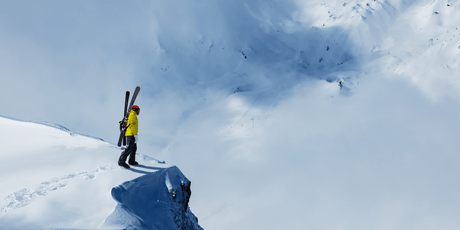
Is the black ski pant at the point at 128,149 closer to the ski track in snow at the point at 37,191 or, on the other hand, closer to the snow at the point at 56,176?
the snow at the point at 56,176

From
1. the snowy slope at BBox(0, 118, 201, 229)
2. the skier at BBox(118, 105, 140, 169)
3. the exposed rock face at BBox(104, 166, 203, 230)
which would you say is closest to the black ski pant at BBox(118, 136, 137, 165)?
the skier at BBox(118, 105, 140, 169)

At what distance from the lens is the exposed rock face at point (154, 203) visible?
378 cm

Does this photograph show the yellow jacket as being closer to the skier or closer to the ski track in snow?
the skier

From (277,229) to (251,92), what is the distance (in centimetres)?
854

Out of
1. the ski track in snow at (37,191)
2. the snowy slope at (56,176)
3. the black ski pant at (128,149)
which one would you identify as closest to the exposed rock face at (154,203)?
the snowy slope at (56,176)

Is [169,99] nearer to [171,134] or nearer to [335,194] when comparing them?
[171,134]

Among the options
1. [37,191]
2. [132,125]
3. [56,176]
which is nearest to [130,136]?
[132,125]

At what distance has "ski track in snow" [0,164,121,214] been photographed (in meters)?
3.68

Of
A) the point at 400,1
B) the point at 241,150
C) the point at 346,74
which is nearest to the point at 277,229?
the point at 241,150

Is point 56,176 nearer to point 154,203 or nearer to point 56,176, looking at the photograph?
point 56,176

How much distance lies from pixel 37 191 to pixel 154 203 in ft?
5.84

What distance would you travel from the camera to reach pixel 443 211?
1015cm

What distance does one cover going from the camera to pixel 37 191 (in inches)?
161

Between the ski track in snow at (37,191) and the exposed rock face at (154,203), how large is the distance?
0.82m
